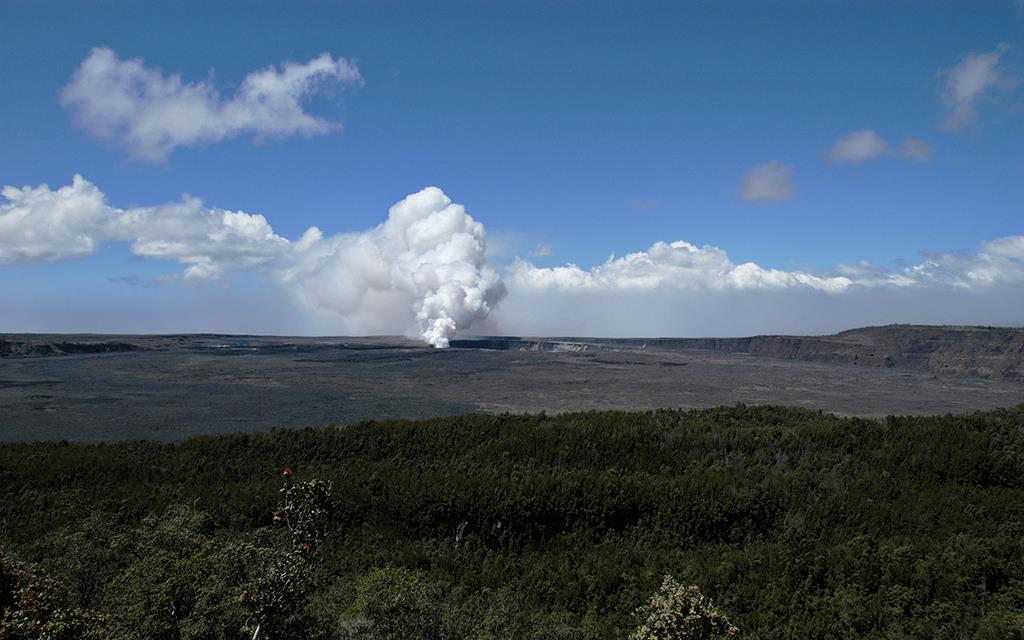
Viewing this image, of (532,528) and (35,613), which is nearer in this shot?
(35,613)

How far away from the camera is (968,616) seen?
2103 centimetres

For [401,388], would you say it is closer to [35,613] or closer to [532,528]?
[532,528]

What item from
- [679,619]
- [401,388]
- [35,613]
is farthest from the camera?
[401,388]

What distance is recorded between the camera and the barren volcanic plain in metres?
47.8

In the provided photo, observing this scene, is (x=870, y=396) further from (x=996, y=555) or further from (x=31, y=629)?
(x=31, y=629)

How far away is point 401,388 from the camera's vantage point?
219 feet

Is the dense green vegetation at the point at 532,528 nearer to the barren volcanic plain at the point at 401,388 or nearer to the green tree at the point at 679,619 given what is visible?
the green tree at the point at 679,619

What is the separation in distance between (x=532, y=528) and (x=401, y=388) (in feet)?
125

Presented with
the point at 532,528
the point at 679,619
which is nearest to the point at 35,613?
the point at 679,619

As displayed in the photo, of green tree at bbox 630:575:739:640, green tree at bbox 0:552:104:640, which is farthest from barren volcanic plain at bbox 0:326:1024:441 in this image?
green tree at bbox 630:575:739:640

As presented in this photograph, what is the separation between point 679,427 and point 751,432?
173 inches

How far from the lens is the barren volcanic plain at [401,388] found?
47844 millimetres

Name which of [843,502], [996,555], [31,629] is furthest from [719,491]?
[31,629]

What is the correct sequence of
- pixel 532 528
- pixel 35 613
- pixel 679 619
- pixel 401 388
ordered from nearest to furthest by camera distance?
pixel 679 619 < pixel 35 613 < pixel 532 528 < pixel 401 388
